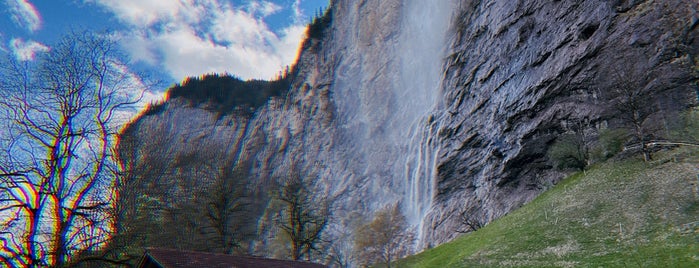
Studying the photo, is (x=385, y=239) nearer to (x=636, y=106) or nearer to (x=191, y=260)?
(x=636, y=106)

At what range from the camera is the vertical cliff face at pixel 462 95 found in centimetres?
Result: 2748

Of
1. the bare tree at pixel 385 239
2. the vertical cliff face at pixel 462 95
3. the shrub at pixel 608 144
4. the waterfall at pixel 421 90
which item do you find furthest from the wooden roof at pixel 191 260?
the waterfall at pixel 421 90

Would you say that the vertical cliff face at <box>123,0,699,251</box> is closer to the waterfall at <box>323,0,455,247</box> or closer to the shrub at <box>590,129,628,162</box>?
the waterfall at <box>323,0,455,247</box>

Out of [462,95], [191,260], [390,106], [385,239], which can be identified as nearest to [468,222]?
[385,239]

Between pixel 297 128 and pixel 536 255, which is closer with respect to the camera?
pixel 536 255

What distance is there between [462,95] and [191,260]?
30.0 metres

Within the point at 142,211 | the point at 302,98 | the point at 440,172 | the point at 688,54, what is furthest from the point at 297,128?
the point at 688,54

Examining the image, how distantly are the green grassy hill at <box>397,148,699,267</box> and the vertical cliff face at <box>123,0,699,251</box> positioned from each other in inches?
228

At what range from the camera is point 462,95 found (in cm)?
4000

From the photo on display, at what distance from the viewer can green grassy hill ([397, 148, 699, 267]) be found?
14609 millimetres

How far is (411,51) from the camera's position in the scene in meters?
55.7

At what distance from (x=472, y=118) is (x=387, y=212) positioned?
12870mm

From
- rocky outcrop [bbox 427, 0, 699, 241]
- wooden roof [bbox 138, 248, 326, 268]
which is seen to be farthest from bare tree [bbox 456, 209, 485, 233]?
wooden roof [bbox 138, 248, 326, 268]

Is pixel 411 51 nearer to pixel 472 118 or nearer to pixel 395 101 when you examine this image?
pixel 395 101
